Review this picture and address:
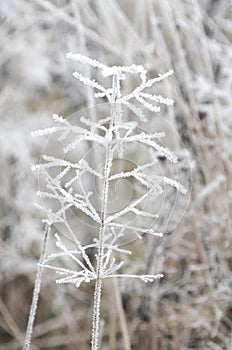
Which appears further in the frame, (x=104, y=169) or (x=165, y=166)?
(x=165, y=166)

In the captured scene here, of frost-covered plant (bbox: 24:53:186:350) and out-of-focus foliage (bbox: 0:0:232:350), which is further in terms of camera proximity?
out-of-focus foliage (bbox: 0:0:232:350)

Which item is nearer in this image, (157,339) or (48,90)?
→ (157,339)

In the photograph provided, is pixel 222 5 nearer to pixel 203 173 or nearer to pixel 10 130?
pixel 203 173

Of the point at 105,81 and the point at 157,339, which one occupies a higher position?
the point at 105,81

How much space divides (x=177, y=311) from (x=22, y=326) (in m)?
0.38

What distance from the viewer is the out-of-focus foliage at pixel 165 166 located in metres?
1.03

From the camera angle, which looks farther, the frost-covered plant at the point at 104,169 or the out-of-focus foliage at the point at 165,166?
the out-of-focus foliage at the point at 165,166

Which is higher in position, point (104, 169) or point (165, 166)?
point (165, 166)

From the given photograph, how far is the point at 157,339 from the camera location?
1.04 m

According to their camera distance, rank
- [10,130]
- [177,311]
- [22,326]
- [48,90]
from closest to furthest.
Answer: [177,311] < [22,326] < [10,130] < [48,90]

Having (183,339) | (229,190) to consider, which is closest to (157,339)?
(183,339)

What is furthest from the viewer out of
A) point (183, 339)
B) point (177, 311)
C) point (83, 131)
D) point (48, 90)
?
point (48, 90)

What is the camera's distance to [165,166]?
941 millimetres

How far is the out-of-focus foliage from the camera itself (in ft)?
3.36
